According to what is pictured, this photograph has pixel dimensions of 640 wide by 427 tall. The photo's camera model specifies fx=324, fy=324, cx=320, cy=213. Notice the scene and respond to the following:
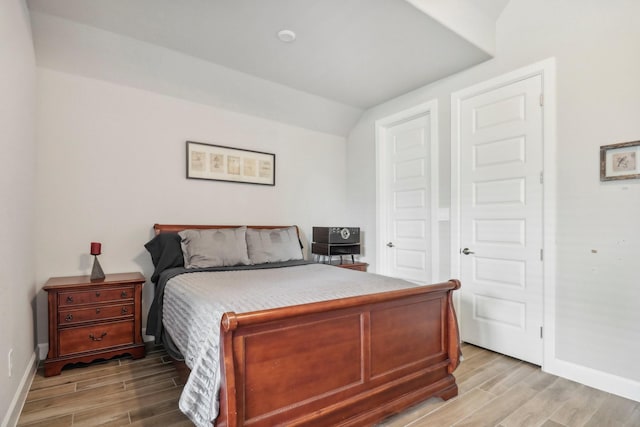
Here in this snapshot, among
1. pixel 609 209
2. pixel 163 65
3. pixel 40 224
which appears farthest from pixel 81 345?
pixel 609 209

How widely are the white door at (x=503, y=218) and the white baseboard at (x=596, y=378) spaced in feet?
0.49

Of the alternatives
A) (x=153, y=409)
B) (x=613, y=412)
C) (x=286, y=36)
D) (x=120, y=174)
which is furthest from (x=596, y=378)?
(x=120, y=174)

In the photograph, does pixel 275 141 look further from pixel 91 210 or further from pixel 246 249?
pixel 91 210

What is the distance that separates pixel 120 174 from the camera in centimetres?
300

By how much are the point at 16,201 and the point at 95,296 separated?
0.92 m

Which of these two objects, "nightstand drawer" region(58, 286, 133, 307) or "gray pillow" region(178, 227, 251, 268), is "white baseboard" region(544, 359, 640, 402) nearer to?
"gray pillow" region(178, 227, 251, 268)

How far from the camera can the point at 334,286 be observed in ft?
6.93

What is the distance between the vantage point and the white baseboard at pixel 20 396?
5.57 feet

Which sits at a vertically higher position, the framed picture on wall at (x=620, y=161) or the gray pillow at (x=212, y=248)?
the framed picture on wall at (x=620, y=161)

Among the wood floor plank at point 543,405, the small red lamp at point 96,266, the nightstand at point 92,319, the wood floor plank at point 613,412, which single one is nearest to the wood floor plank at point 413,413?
the wood floor plank at point 543,405

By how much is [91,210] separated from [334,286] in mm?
2296

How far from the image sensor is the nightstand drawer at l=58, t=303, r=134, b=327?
7.91 ft

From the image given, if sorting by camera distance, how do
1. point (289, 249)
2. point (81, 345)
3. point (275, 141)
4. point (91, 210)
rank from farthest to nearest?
point (275, 141) < point (289, 249) < point (91, 210) < point (81, 345)

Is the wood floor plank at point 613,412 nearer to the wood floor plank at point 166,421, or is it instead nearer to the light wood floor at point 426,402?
the light wood floor at point 426,402
